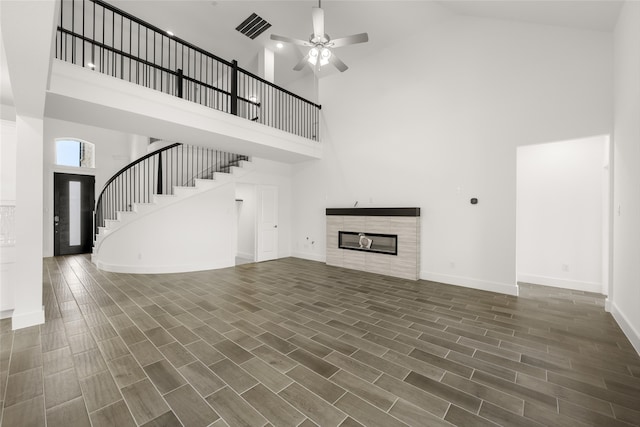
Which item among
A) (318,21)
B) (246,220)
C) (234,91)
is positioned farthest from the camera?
(246,220)

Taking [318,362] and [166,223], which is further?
[166,223]

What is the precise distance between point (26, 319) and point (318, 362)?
336 centimetres

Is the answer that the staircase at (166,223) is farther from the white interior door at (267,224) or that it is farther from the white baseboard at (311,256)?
the white baseboard at (311,256)

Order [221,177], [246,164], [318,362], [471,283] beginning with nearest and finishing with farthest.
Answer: [318,362]
[471,283]
[221,177]
[246,164]

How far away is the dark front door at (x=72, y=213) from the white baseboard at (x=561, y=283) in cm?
1182

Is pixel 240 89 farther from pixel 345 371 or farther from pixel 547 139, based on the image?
pixel 345 371

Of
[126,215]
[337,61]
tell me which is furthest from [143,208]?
[337,61]

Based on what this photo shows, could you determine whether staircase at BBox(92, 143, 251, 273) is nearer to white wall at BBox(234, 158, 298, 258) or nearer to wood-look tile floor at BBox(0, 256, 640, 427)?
white wall at BBox(234, 158, 298, 258)

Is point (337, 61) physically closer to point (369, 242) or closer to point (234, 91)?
point (234, 91)

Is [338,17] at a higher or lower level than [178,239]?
higher

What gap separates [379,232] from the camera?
5.59 m

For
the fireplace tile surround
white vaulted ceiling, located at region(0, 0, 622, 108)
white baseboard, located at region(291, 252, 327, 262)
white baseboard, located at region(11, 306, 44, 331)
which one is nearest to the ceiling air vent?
white vaulted ceiling, located at region(0, 0, 622, 108)

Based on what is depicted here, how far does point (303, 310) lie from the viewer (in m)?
3.42

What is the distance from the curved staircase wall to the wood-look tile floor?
1523 millimetres
